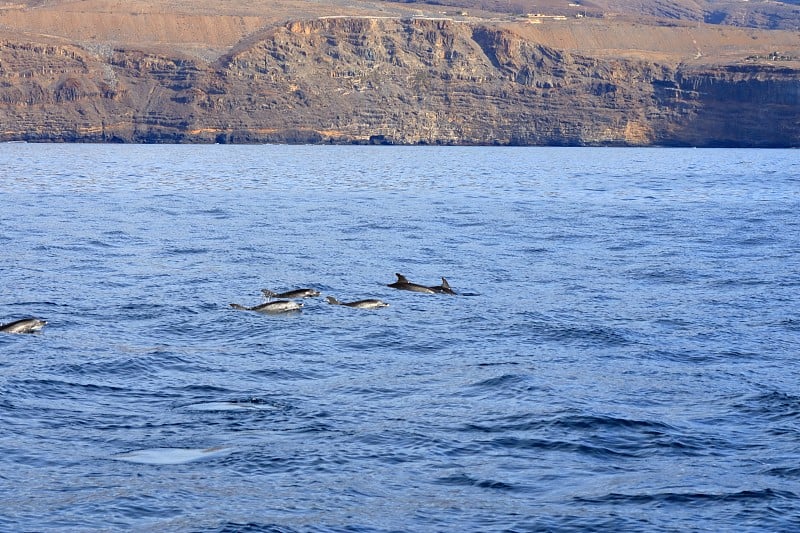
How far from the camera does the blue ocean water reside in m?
10.3

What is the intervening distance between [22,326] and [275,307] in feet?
15.4

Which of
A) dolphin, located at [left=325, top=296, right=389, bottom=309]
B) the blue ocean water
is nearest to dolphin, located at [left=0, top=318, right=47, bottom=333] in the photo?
the blue ocean water

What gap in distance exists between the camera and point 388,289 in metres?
24.3

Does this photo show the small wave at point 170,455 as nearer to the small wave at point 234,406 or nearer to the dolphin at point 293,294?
the small wave at point 234,406

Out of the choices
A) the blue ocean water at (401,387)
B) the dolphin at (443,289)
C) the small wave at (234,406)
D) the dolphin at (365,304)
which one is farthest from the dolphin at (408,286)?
the small wave at (234,406)

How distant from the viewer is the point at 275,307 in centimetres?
2098

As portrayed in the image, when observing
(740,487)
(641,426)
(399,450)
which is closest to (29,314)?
(399,450)

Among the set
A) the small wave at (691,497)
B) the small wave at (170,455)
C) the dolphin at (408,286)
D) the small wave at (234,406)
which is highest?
the small wave at (691,497)

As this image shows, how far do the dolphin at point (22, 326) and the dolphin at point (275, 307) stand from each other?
3.89m

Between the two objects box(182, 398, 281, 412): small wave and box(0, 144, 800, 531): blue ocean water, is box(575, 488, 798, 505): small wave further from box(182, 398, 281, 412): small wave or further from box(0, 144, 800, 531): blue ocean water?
box(182, 398, 281, 412): small wave

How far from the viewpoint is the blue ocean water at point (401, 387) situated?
10320 millimetres

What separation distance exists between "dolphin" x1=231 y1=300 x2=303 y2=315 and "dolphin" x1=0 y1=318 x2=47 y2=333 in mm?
3894

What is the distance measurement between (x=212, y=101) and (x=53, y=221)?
15731 centimetres

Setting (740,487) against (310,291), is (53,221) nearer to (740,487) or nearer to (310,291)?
(310,291)
